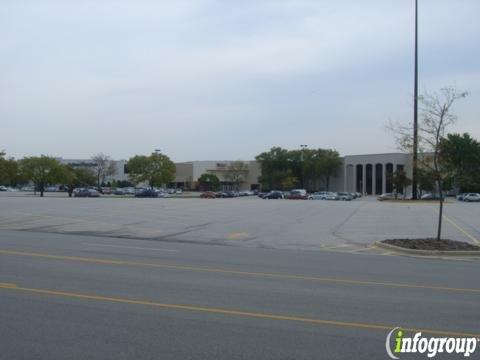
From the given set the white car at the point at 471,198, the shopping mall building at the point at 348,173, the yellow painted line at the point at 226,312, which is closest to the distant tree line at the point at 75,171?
the shopping mall building at the point at 348,173

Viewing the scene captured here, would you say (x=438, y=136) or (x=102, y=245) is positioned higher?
(x=438, y=136)

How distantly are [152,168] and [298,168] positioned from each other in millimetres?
38414

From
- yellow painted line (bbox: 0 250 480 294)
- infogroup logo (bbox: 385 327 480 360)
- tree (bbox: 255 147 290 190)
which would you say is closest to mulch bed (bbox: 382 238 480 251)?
yellow painted line (bbox: 0 250 480 294)

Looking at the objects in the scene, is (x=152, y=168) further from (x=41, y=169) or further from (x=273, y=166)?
(x=273, y=166)

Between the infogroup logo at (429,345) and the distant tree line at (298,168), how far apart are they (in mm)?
118246

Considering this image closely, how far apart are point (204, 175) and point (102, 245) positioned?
117 metres

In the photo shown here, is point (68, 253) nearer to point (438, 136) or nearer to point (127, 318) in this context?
point (127, 318)

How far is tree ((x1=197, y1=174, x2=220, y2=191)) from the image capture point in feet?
441

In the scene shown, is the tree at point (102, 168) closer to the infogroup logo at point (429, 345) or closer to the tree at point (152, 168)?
the tree at point (152, 168)

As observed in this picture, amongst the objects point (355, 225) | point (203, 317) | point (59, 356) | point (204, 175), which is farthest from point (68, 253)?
point (204, 175)

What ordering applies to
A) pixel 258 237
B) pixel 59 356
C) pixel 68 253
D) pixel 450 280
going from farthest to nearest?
pixel 258 237 < pixel 68 253 < pixel 450 280 < pixel 59 356

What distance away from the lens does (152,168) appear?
113 m

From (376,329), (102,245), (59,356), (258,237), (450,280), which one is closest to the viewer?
(59,356)

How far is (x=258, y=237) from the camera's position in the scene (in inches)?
925
